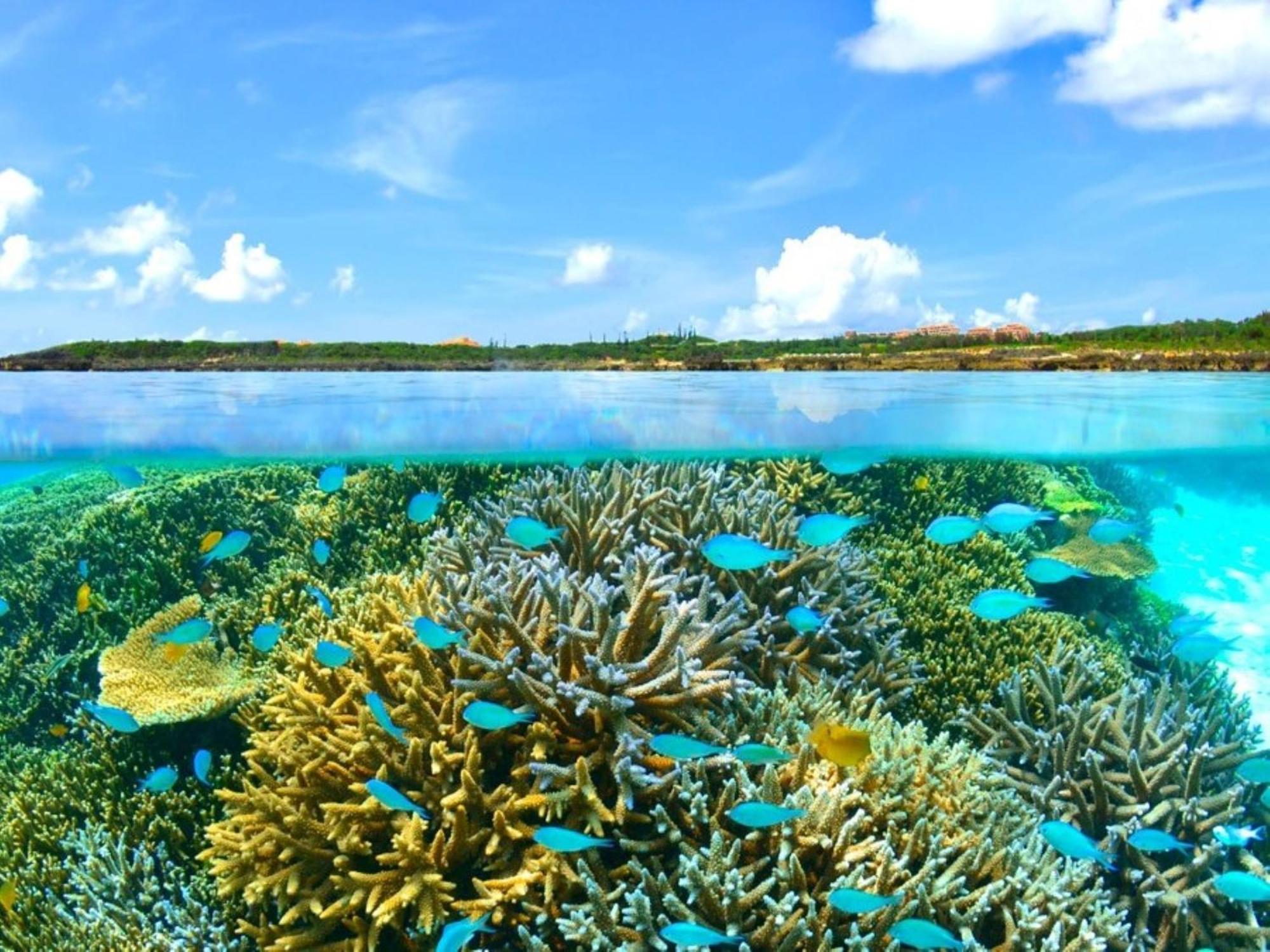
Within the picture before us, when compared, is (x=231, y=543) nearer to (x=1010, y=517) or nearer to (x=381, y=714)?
(x=381, y=714)

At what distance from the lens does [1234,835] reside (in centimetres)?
525

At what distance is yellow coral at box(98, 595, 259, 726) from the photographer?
6883 millimetres

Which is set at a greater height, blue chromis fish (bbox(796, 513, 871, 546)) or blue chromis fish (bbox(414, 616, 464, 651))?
blue chromis fish (bbox(796, 513, 871, 546))

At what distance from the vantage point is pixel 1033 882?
15.3 ft

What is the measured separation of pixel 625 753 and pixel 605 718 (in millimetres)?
229

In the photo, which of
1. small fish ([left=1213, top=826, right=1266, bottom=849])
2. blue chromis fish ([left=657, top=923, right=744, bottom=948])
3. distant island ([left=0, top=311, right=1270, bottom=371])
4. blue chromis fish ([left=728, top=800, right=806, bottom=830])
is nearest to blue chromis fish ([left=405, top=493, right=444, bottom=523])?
blue chromis fish ([left=728, top=800, right=806, bottom=830])

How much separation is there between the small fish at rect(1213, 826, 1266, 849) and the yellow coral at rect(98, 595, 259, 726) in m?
6.75

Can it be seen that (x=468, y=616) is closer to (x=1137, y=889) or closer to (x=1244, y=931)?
(x=1137, y=889)

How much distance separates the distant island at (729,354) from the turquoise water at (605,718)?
16.0ft

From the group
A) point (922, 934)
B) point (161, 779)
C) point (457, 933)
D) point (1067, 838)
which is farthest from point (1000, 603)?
point (161, 779)

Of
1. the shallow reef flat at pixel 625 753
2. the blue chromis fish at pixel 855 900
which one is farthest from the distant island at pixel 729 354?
the blue chromis fish at pixel 855 900

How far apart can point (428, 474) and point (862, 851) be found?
6.32 m

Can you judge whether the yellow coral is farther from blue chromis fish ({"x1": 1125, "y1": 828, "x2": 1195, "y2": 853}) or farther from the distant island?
the distant island

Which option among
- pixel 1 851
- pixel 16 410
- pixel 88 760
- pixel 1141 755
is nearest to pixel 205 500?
pixel 88 760
